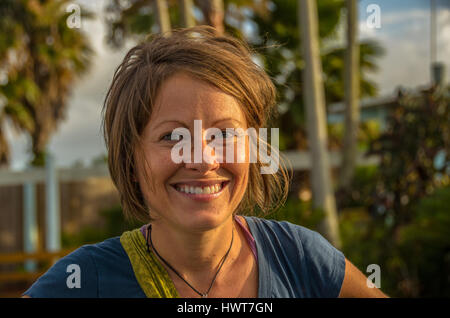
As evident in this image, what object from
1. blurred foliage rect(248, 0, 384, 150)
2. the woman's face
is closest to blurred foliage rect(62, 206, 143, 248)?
blurred foliage rect(248, 0, 384, 150)

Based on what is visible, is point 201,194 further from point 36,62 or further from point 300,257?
point 36,62

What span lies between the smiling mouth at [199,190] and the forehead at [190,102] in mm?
110

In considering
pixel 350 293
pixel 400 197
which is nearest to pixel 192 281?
pixel 350 293

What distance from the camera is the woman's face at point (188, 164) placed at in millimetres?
773

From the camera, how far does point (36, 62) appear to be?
10.8 meters

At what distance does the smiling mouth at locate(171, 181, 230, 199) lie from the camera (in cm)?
80

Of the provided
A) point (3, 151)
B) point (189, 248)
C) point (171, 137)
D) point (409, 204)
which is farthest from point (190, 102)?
point (3, 151)

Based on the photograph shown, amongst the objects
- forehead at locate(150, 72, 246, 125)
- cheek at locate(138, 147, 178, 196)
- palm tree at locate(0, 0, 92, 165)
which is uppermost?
palm tree at locate(0, 0, 92, 165)

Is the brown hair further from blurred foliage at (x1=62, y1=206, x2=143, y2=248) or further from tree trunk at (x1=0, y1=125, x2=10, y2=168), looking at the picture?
tree trunk at (x1=0, y1=125, x2=10, y2=168)

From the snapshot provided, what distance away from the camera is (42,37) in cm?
1069

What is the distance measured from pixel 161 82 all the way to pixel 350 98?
3.15m

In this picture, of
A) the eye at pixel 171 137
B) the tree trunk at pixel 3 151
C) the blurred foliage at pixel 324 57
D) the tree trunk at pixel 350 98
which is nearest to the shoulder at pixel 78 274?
the eye at pixel 171 137

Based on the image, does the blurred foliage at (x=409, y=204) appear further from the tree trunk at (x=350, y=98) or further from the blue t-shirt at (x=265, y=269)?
the blue t-shirt at (x=265, y=269)
